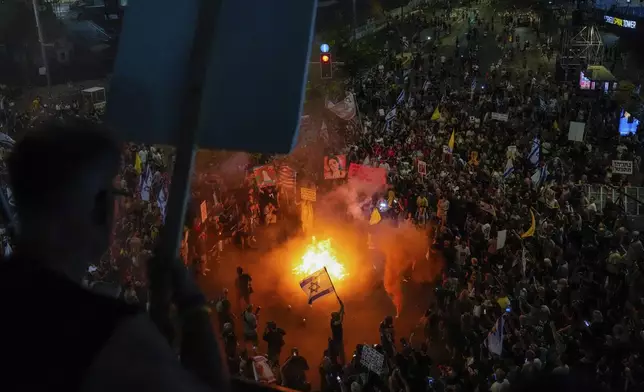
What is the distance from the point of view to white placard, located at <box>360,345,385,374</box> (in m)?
8.73

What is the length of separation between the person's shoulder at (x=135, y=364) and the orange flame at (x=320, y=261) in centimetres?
1285

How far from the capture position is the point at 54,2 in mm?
45188

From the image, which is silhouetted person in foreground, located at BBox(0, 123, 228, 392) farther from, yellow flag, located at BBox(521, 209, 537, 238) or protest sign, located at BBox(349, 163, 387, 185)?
protest sign, located at BBox(349, 163, 387, 185)

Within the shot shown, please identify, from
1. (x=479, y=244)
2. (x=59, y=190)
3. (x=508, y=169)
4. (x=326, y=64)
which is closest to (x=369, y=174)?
(x=508, y=169)

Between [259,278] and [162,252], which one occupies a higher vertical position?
[162,252]

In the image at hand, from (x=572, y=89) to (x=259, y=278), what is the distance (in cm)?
2121

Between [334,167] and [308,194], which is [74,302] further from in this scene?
[334,167]

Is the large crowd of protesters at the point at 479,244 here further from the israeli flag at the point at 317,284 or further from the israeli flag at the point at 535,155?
the israeli flag at the point at 317,284

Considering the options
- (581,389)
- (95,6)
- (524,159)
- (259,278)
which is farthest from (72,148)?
(95,6)

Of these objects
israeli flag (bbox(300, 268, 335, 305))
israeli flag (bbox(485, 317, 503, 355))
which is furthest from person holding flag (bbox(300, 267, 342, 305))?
israeli flag (bbox(485, 317, 503, 355))

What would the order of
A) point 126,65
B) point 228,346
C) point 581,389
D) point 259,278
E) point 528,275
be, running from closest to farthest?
point 581,389, point 126,65, point 228,346, point 528,275, point 259,278

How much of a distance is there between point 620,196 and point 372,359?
9442mm

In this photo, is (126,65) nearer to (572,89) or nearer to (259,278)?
(259,278)

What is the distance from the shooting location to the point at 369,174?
16.4m
